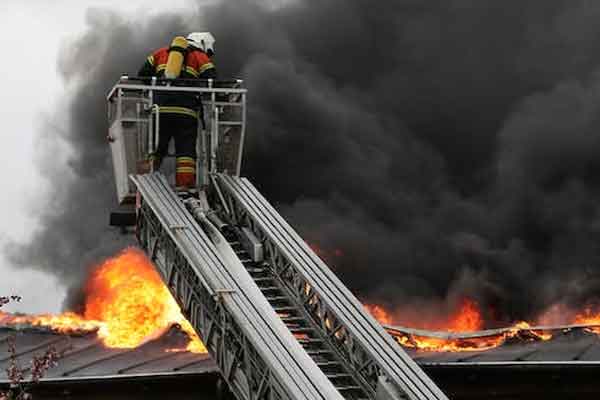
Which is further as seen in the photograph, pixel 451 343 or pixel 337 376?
pixel 451 343

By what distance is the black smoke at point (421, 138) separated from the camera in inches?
767

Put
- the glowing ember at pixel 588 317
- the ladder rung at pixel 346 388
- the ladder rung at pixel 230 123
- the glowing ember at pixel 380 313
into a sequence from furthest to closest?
the glowing ember at pixel 380 313, the glowing ember at pixel 588 317, the ladder rung at pixel 230 123, the ladder rung at pixel 346 388

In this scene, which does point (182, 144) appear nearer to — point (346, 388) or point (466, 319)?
point (346, 388)

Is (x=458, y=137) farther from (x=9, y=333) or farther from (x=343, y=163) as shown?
(x=9, y=333)

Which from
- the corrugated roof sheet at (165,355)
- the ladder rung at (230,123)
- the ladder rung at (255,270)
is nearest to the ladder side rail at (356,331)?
the ladder rung at (255,270)

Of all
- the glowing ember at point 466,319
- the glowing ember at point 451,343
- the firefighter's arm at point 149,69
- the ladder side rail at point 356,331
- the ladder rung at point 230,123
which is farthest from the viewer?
the glowing ember at point 466,319

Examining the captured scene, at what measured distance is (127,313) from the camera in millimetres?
16297

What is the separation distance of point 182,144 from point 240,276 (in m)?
2.32

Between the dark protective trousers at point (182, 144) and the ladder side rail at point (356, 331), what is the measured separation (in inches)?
37.6

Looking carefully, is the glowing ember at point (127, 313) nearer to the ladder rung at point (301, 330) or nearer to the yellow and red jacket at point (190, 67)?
the yellow and red jacket at point (190, 67)

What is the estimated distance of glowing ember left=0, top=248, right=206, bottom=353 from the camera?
1557 centimetres

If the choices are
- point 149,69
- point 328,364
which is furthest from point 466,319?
point 328,364

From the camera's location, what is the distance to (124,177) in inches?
534

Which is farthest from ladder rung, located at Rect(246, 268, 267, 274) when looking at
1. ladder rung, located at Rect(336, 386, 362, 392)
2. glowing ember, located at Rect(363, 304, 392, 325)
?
glowing ember, located at Rect(363, 304, 392, 325)
